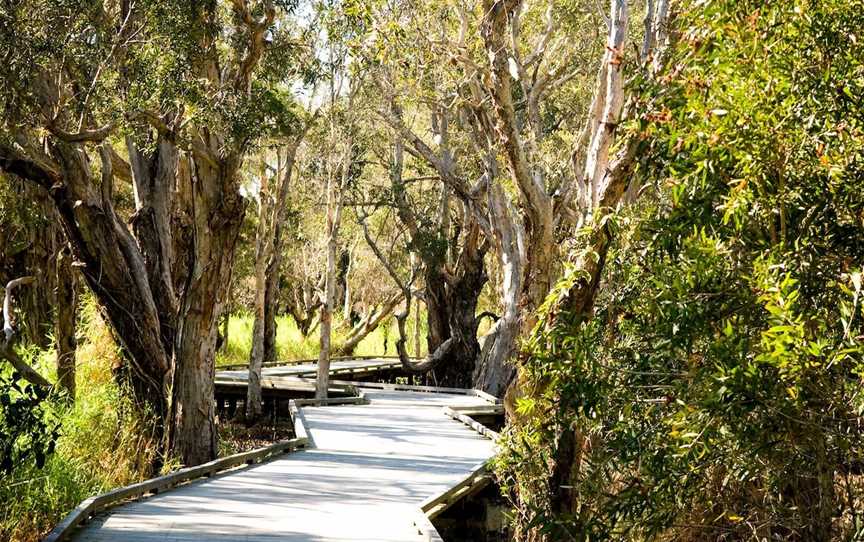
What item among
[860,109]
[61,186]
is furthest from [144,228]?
[860,109]

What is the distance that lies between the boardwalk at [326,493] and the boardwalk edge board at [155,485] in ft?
0.37

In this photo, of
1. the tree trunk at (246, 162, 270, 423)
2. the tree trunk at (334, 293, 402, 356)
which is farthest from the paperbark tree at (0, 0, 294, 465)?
the tree trunk at (334, 293, 402, 356)

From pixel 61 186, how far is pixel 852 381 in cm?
1132

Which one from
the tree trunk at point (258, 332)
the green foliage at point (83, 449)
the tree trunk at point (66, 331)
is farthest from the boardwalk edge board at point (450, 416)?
the tree trunk at point (66, 331)

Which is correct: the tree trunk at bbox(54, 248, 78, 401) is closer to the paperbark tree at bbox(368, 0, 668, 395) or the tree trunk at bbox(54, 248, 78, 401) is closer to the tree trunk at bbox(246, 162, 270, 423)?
the tree trunk at bbox(246, 162, 270, 423)

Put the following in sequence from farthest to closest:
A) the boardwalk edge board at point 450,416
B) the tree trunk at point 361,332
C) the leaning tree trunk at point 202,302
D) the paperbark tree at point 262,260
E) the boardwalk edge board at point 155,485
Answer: the tree trunk at point 361,332
the paperbark tree at point 262,260
the leaning tree trunk at point 202,302
the boardwalk edge board at point 450,416
the boardwalk edge board at point 155,485

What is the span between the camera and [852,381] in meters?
4.81

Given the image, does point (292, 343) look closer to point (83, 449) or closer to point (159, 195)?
point (159, 195)

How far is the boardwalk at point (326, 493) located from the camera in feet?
27.1

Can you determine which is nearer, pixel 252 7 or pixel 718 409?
pixel 718 409

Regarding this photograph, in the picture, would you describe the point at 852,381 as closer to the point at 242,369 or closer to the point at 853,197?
the point at 853,197

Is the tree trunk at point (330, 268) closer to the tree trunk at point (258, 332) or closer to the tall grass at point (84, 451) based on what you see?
the tree trunk at point (258, 332)

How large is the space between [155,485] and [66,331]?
6.92m

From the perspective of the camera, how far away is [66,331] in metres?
16.1
